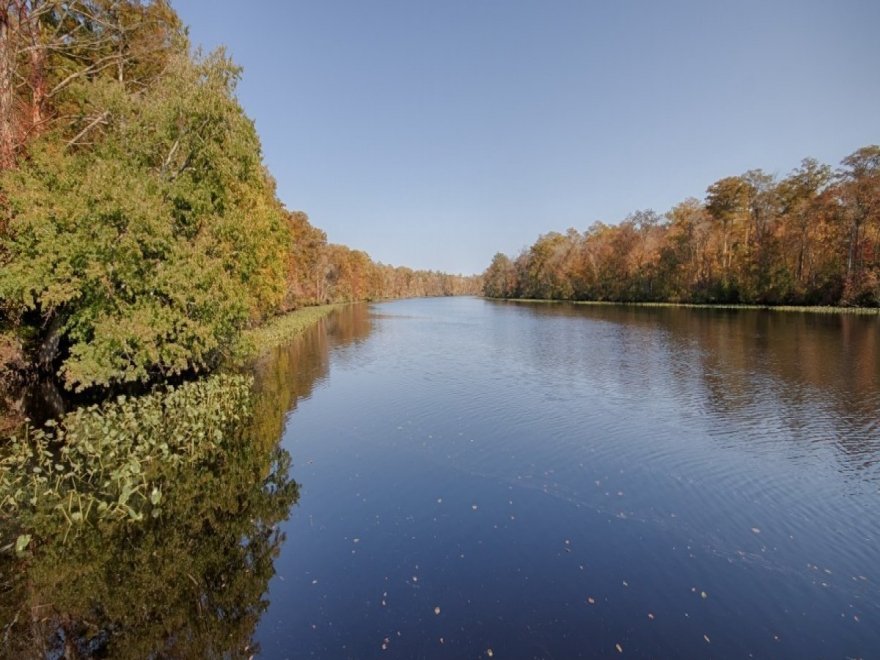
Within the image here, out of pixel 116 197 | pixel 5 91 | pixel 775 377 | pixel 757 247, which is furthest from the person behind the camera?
pixel 757 247

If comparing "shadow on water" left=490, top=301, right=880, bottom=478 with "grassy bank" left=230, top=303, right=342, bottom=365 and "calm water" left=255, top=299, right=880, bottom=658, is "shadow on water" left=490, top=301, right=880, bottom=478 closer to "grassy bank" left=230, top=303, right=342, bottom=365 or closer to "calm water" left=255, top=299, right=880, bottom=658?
"calm water" left=255, top=299, right=880, bottom=658

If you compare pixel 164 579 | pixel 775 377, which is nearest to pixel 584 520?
pixel 164 579

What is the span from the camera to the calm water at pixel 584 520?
274 inches

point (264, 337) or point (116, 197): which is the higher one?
point (116, 197)

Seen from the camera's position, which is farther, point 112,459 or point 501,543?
point 112,459

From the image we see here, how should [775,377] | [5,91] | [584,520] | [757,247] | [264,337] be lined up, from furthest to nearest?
[757,247], [264,337], [775,377], [5,91], [584,520]

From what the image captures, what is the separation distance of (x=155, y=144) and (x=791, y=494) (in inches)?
877

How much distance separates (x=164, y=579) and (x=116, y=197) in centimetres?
1127

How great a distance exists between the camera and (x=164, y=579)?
818cm

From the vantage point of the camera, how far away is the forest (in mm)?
58781

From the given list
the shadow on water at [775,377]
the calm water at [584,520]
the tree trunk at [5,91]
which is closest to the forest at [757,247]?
the shadow on water at [775,377]

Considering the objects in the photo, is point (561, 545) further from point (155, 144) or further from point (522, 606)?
point (155, 144)

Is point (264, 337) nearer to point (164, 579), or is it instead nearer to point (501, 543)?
point (164, 579)

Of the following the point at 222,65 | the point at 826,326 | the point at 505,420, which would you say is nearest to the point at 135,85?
the point at 222,65
